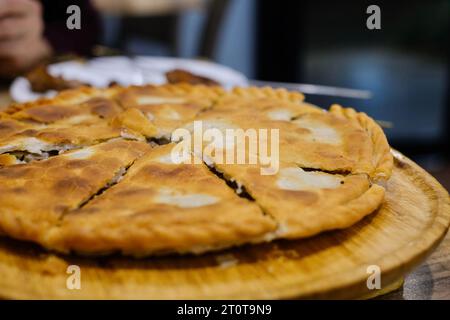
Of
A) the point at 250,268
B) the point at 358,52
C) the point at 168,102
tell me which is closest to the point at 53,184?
the point at 250,268

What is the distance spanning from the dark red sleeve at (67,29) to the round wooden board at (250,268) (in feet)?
9.37

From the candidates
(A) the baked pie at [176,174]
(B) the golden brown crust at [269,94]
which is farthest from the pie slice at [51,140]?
(B) the golden brown crust at [269,94]

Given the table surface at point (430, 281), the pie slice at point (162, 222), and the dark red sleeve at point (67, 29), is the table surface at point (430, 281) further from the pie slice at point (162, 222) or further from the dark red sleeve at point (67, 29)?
the dark red sleeve at point (67, 29)

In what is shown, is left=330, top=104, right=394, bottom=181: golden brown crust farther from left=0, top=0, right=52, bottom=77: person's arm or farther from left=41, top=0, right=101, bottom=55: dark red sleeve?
left=41, top=0, right=101, bottom=55: dark red sleeve

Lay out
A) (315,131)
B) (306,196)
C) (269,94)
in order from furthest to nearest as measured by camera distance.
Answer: (269,94)
(315,131)
(306,196)

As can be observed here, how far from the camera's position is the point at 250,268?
1201 mm

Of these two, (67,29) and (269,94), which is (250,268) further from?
(67,29)

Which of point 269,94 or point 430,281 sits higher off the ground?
point 269,94

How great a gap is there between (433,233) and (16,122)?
1.42 metres

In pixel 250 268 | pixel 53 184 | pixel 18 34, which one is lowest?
pixel 250 268

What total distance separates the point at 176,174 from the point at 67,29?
298cm

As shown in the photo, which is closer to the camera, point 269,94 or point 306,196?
point 306,196

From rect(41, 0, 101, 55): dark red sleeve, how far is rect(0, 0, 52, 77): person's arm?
0.35 m
